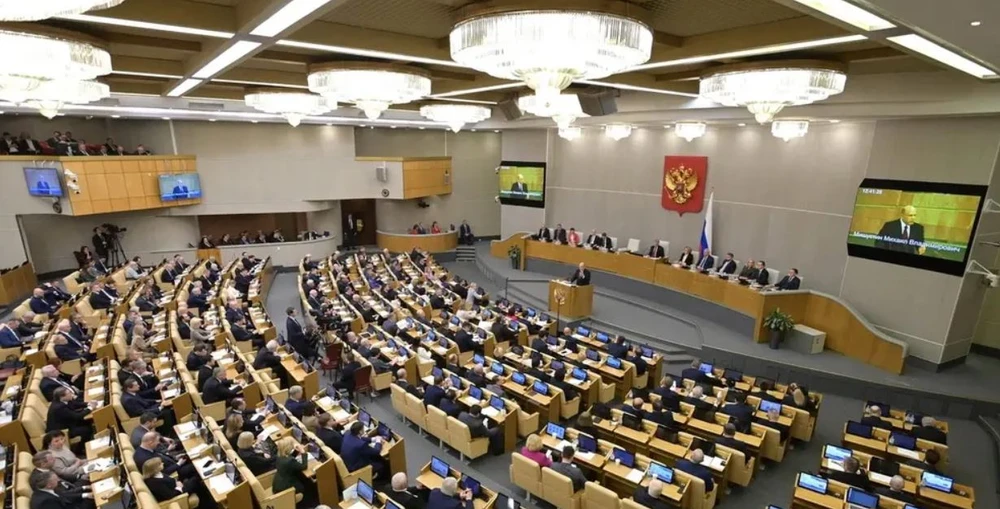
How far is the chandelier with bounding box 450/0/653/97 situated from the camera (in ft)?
10.5

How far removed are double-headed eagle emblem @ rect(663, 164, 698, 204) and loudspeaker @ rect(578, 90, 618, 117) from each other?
24.3ft

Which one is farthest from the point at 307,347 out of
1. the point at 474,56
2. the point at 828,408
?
the point at 828,408

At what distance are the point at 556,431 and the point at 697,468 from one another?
195 centimetres

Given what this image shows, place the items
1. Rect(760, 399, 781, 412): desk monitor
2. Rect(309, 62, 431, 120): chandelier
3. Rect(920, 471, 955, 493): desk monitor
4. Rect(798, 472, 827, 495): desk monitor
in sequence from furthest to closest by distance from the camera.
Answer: Rect(760, 399, 781, 412): desk monitor → Rect(798, 472, 827, 495): desk monitor → Rect(920, 471, 955, 493): desk monitor → Rect(309, 62, 431, 120): chandelier

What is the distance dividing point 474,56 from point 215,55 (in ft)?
11.1

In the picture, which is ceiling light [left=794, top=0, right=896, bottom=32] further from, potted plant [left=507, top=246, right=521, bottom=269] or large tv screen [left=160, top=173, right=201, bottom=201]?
large tv screen [left=160, top=173, right=201, bottom=201]

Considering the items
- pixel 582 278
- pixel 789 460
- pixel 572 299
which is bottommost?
pixel 789 460

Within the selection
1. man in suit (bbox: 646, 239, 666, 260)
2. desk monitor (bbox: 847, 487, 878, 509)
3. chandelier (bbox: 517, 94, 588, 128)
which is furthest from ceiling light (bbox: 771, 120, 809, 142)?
desk monitor (bbox: 847, 487, 878, 509)

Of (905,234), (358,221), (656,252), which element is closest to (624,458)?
(905,234)

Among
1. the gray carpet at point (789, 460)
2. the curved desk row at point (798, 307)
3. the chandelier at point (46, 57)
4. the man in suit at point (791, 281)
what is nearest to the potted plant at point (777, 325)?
the curved desk row at point (798, 307)

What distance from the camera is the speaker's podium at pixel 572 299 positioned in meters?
13.2

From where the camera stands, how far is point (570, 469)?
6.58 meters

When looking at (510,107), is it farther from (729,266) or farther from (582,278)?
(729,266)

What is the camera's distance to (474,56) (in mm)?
3523
